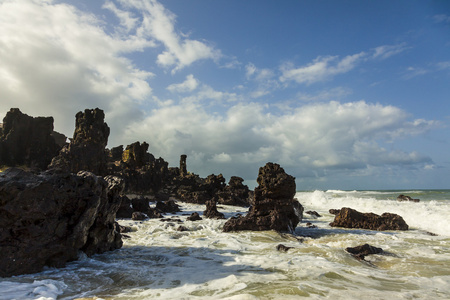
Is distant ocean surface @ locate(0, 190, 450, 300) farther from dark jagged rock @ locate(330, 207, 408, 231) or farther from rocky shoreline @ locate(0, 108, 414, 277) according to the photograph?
dark jagged rock @ locate(330, 207, 408, 231)

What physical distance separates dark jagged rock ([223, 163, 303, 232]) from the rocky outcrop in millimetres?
7192

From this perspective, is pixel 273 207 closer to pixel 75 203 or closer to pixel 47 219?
pixel 75 203

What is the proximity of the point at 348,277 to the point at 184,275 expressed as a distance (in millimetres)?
3855

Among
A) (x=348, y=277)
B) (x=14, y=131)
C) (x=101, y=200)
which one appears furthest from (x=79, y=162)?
(x=348, y=277)

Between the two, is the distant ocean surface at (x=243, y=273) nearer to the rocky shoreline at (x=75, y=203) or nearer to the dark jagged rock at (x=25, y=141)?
the rocky shoreline at (x=75, y=203)

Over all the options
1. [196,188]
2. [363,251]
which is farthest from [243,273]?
[196,188]

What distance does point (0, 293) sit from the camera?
15.4 ft

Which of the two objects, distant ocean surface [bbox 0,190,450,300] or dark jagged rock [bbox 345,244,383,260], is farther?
dark jagged rock [bbox 345,244,383,260]

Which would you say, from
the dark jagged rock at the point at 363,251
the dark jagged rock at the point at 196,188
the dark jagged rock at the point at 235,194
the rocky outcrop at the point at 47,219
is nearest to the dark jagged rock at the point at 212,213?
the rocky outcrop at the point at 47,219

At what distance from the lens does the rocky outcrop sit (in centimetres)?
608

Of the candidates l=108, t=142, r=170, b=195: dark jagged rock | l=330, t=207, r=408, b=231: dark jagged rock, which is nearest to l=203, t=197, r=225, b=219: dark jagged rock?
l=330, t=207, r=408, b=231: dark jagged rock

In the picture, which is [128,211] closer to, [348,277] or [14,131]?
[348,277]

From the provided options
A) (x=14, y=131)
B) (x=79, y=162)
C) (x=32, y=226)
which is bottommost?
(x=32, y=226)

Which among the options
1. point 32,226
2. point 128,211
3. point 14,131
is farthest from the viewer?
point 14,131
